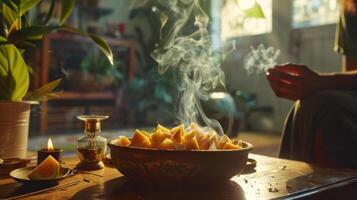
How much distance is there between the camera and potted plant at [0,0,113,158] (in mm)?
1026

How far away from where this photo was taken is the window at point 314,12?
3.19 meters

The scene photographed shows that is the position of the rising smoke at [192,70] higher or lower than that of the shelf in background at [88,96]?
higher

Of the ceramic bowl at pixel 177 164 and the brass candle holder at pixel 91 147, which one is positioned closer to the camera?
the ceramic bowl at pixel 177 164

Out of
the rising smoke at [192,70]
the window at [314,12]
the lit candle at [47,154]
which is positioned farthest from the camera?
the window at [314,12]

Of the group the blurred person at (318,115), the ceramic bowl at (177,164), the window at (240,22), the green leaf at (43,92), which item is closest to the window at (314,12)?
the window at (240,22)

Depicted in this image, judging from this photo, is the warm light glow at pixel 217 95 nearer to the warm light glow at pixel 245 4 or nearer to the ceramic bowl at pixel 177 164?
the warm light glow at pixel 245 4

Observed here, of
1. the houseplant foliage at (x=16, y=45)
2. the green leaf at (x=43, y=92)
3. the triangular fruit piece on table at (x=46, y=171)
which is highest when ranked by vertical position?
the houseplant foliage at (x=16, y=45)

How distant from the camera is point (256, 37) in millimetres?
3756

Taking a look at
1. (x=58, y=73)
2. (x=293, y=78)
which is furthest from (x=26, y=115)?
(x=58, y=73)

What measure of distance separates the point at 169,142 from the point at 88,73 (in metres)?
3.24

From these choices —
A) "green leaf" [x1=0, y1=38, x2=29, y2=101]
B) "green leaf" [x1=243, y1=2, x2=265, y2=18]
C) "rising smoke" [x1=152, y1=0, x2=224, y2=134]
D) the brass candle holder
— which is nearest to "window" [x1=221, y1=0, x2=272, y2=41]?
"rising smoke" [x1=152, y1=0, x2=224, y2=134]

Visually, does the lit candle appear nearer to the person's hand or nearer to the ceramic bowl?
the ceramic bowl

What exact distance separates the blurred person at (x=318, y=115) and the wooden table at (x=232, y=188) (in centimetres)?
30

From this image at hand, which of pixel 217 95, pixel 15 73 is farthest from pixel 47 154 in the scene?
pixel 217 95
